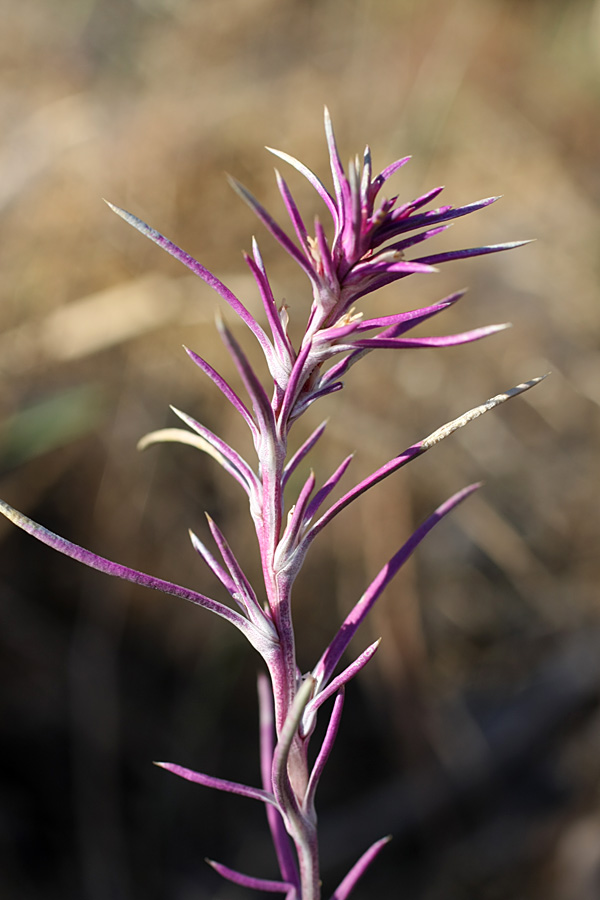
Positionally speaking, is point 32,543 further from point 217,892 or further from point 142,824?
point 217,892

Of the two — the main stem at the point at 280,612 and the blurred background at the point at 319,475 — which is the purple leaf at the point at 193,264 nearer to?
the main stem at the point at 280,612

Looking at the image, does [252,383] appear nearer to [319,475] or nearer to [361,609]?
[361,609]

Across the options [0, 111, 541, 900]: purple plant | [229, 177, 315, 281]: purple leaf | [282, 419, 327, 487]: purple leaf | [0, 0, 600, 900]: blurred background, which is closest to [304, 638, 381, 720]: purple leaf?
[0, 111, 541, 900]: purple plant

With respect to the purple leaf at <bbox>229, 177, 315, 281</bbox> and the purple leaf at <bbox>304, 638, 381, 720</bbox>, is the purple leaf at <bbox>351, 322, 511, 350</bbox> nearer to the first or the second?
the purple leaf at <bbox>229, 177, 315, 281</bbox>

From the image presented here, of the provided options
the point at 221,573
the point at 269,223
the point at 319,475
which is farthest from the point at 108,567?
the point at 319,475

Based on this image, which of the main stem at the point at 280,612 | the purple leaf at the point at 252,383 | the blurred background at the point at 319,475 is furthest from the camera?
the blurred background at the point at 319,475

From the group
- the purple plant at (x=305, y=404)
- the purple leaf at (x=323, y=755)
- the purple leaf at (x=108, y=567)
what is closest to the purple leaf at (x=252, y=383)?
the purple plant at (x=305, y=404)

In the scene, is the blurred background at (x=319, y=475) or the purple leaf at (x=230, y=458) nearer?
the purple leaf at (x=230, y=458)

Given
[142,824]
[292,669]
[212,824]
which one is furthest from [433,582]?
[292,669]
